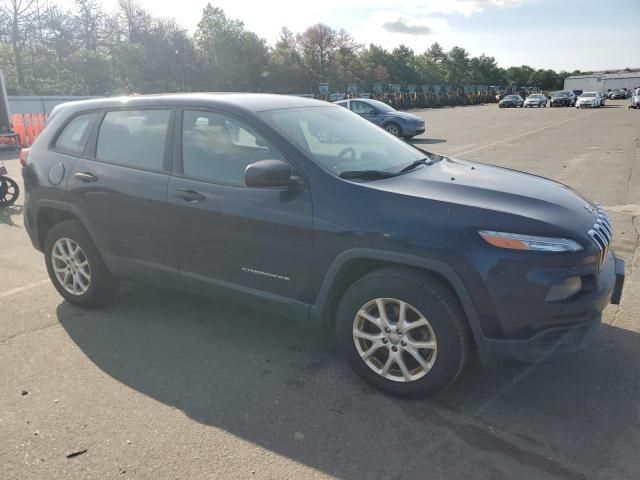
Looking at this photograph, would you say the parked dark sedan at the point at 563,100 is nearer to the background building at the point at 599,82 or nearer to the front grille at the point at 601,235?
the background building at the point at 599,82

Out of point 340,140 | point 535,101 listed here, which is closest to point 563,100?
point 535,101

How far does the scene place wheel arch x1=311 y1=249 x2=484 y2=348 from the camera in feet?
8.85

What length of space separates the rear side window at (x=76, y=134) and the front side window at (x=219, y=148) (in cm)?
104

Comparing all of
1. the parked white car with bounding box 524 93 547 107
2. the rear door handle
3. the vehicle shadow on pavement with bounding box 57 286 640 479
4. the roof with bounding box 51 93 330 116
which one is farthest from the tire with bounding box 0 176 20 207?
the parked white car with bounding box 524 93 547 107

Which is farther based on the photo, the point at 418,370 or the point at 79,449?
the point at 418,370

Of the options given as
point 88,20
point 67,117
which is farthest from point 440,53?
point 67,117

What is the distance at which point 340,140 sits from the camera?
369cm

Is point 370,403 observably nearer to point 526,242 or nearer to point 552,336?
point 552,336

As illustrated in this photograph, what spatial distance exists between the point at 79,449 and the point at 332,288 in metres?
1.58

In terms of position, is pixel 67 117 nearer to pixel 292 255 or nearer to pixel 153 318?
pixel 153 318

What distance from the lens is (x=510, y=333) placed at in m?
2.65

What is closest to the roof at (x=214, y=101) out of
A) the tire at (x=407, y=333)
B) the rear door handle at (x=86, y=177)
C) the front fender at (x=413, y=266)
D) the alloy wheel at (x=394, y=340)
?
the rear door handle at (x=86, y=177)

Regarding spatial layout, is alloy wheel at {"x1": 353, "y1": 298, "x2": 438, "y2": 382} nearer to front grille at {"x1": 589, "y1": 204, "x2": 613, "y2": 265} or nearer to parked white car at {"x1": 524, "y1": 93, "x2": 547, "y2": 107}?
Answer: front grille at {"x1": 589, "y1": 204, "x2": 613, "y2": 265}

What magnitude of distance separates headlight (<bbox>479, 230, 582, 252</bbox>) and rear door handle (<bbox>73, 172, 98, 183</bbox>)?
9.49 feet
